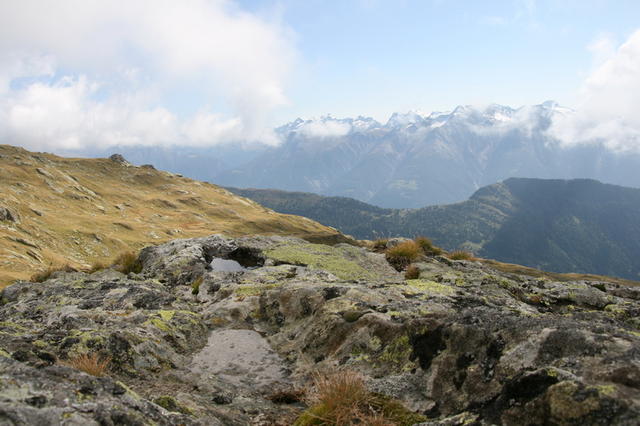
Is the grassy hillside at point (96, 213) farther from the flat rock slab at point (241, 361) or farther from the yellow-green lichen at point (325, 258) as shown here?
the flat rock slab at point (241, 361)

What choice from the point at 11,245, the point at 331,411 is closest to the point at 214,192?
the point at 11,245

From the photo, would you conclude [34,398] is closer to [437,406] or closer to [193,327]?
[437,406]

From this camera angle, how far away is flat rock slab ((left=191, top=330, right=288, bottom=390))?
9.47 m

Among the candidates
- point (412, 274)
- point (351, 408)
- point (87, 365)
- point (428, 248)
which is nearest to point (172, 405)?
point (87, 365)

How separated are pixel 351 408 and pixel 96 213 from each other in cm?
11976

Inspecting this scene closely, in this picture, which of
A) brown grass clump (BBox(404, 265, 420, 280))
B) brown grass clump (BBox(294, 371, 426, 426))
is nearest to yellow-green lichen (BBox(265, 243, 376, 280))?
brown grass clump (BBox(404, 265, 420, 280))

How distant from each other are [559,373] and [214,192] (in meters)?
202

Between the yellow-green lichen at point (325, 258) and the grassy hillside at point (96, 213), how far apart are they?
21.7 m

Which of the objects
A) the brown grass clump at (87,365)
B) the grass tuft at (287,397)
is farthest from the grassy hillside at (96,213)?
the brown grass clump at (87,365)

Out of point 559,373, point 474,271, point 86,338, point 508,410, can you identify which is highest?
point 474,271

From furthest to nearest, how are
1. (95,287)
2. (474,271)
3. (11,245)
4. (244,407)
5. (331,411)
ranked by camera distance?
(11,245) < (474,271) < (95,287) < (244,407) < (331,411)

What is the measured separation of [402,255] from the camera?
67.7 feet

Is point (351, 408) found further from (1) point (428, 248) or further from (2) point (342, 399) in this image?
(1) point (428, 248)

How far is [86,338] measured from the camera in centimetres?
883
